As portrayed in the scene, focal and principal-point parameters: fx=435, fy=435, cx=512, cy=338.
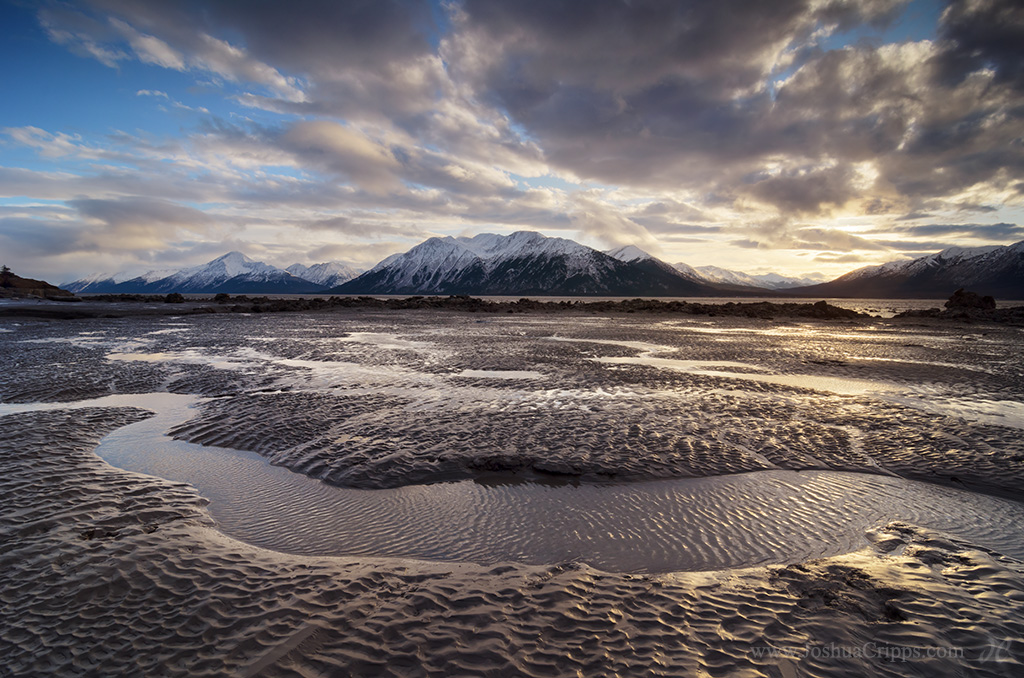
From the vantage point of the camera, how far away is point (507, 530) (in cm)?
726

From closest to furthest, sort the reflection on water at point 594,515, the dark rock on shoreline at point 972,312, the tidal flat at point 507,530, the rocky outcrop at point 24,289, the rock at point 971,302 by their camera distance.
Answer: the tidal flat at point 507,530
the reflection on water at point 594,515
the dark rock on shoreline at point 972,312
the rock at point 971,302
the rocky outcrop at point 24,289

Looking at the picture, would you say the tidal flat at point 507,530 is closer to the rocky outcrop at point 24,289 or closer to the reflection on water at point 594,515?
the reflection on water at point 594,515

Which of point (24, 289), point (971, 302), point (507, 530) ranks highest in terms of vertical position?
point (24, 289)

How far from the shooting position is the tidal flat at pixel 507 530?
15.4ft

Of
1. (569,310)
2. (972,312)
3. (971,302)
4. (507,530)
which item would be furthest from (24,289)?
(971,302)

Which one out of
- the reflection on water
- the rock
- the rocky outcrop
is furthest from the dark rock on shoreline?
the rocky outcrop

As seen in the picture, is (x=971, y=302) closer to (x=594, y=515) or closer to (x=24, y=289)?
(x=594, y=515)

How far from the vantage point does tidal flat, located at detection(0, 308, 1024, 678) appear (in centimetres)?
468

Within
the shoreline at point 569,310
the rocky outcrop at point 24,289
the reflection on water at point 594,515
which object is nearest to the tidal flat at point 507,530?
the reflection on water at point 594,515

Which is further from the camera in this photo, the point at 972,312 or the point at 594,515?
the point at 972,312

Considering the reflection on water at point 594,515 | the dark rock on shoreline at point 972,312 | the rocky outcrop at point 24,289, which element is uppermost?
the rocky outcrop at point 24,289

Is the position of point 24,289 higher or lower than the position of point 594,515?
higher

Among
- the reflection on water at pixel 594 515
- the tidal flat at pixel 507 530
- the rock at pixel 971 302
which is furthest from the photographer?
the rock at pixel 971 302

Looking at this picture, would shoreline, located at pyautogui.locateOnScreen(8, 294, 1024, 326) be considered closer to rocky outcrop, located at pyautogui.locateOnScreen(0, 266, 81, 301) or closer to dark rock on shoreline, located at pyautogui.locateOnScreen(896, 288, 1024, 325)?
dark rock on shoreline, located at pyautogui.locateOnScreen(896, 288, 1024, 325)
